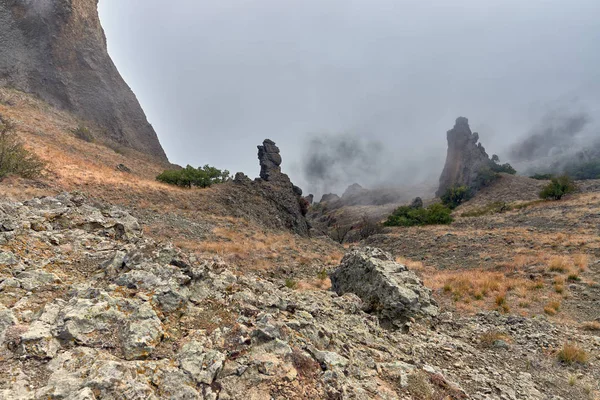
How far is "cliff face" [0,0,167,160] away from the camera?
52.3m

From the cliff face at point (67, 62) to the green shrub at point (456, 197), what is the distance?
69677 mm

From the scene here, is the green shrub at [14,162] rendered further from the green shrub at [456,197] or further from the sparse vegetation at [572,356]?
the green shrub at [456,197]

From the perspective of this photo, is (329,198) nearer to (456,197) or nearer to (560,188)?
(456,197)

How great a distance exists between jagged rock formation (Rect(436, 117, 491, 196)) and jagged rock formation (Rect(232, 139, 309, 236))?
5519cm

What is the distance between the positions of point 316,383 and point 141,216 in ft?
68.9

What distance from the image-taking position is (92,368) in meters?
3.37

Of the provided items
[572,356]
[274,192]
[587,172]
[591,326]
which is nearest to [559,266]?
[591,326]

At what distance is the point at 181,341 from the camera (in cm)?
430

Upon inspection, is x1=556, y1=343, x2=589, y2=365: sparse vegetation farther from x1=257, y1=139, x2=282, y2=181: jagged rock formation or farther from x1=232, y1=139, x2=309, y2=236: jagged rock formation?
x1=257, y1=139, x2=282, y2=181: jagged rock formation

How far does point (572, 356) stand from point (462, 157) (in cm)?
9445

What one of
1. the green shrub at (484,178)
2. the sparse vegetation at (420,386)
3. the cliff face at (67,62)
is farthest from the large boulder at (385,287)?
the green shrub at (484,178)

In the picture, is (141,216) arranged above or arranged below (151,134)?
below

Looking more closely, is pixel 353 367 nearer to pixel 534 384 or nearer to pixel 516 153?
pixel 534 384

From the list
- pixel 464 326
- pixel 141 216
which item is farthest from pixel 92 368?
pixel 141 216
